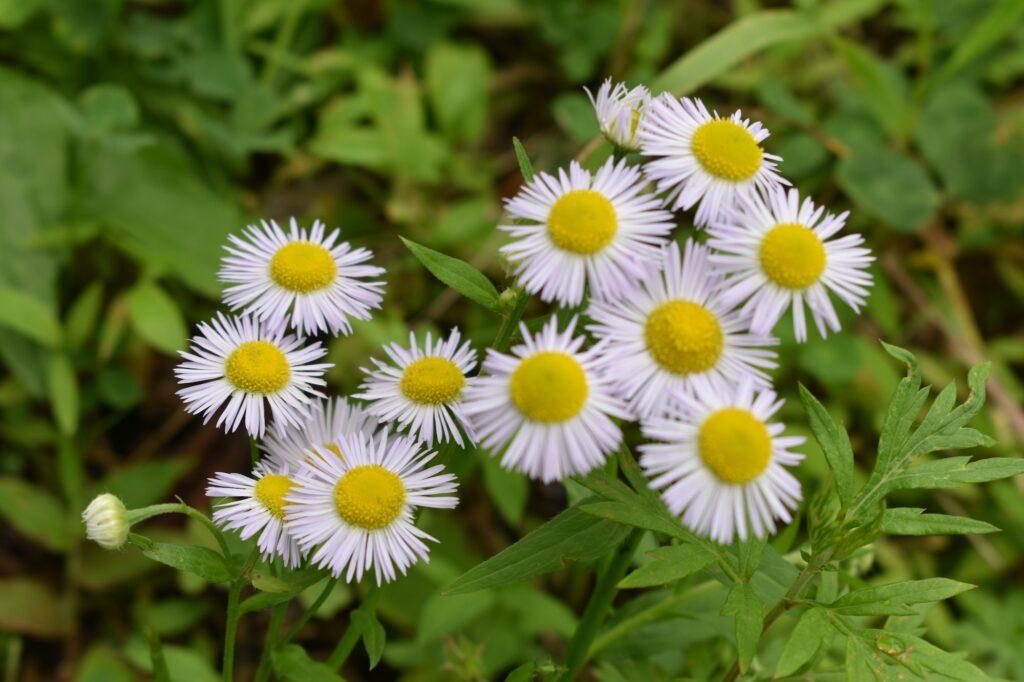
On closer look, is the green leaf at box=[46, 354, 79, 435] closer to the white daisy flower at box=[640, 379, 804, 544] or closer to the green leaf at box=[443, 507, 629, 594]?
the green leaf at box=[443, 507, 629, 594]

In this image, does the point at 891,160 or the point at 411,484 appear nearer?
the point at 411,484

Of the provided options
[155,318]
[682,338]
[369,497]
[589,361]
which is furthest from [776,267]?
[155,318]

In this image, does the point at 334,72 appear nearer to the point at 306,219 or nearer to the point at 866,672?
the point at 306,219

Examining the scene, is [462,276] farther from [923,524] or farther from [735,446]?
[923,524]

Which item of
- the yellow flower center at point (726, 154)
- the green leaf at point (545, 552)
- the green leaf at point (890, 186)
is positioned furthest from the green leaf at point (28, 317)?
the green leaf at point (890, 186)

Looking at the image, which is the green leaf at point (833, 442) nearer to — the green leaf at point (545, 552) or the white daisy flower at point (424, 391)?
the green leaf at point (545, 552)

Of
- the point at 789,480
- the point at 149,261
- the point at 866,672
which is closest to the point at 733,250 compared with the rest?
the point at 789,480

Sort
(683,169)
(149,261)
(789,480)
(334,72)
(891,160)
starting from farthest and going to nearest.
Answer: (334,72) → (891,160) → (149,261) → (683,169) → (789,480)

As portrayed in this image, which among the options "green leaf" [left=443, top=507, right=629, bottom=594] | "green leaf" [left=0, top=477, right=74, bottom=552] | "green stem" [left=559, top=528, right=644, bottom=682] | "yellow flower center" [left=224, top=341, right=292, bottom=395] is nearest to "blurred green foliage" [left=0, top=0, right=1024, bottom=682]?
"green leaf" [left=0, top=477, right=74, bottom=552]
